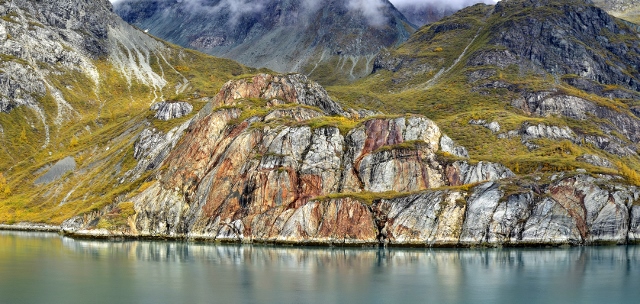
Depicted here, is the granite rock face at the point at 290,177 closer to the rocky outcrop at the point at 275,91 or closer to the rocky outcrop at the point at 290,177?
the rocky outcrop at the point at 290,177

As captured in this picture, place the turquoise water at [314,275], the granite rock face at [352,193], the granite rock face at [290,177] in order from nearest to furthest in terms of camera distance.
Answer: the turquoise water at [314,275] → the granite rock face at [352,193] → the granite rock face at [290,177]

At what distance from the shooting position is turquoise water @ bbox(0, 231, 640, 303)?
6619cm

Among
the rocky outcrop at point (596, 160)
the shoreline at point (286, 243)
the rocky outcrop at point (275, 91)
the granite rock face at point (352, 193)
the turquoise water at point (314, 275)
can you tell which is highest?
the rocky outcrop at point (275, 91)

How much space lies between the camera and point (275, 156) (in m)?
136

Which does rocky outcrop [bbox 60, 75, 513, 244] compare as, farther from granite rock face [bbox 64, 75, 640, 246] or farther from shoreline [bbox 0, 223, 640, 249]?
shoreline [bbox 0, 223, 640, 249]

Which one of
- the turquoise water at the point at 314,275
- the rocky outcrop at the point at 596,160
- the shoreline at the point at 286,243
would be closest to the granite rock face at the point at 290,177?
the shoreline at the point at 286,243

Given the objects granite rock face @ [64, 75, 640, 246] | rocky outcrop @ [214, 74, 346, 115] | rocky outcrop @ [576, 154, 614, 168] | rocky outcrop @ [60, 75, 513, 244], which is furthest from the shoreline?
rocky outcrop @ [576, 154, 614, 168]

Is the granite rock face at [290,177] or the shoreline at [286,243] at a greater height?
the granite rock face at [290,177]

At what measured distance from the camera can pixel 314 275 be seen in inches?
3194

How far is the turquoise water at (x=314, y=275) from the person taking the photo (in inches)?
2606

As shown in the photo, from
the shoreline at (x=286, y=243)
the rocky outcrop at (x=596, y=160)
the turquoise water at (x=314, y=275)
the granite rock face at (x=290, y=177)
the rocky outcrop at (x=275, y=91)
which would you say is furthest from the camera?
the rocky outcrop at (x=275, y=91)

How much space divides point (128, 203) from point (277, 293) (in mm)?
86291

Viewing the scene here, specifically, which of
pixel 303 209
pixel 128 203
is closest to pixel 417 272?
A: pixel 303 209

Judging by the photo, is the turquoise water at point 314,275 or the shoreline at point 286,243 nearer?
the turquoise water at point 314,275
